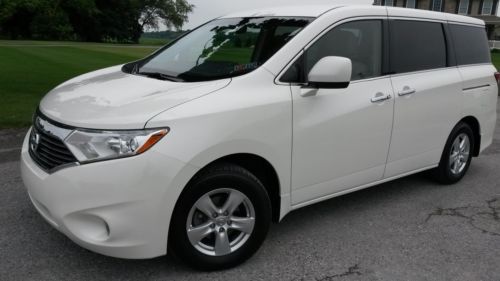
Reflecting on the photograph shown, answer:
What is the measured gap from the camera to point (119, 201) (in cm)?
272

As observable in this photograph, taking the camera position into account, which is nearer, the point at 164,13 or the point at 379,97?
the point at 379,97

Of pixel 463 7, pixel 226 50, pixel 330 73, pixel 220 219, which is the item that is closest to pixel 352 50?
pixel 330 73

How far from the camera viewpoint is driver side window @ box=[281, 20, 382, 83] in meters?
3.46

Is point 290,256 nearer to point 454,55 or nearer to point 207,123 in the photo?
point 207,123

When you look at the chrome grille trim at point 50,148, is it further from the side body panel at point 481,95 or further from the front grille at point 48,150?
the side body panel at point 481,95

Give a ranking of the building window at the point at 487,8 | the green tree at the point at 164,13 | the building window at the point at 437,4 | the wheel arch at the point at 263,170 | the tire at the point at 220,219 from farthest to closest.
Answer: the green tree at the point at 164,13, the building window at the point at 487,8, the building window at the point at 437,4, the wheel arch at the point at 263,170, the tire at the point at 220,219

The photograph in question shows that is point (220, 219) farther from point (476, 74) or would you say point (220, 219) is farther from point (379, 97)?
point (476, 74)

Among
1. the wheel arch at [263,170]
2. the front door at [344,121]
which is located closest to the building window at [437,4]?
the front door at [344,121]

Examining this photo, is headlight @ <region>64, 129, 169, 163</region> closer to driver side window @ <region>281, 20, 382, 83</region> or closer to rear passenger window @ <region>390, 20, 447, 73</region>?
driver side window @ <region>281, 20, 382, 83</region>

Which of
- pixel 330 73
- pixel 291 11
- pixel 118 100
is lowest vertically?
pixel 118 100

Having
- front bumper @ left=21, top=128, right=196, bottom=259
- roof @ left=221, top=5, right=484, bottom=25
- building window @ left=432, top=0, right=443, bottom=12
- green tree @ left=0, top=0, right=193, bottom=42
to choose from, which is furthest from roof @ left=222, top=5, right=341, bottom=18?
building window @ left=432, top=0, right=443, bottom=12

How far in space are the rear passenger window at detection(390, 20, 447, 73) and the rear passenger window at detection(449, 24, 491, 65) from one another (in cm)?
27

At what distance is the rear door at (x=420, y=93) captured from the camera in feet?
13.6

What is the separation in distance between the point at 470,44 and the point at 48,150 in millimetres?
4311
